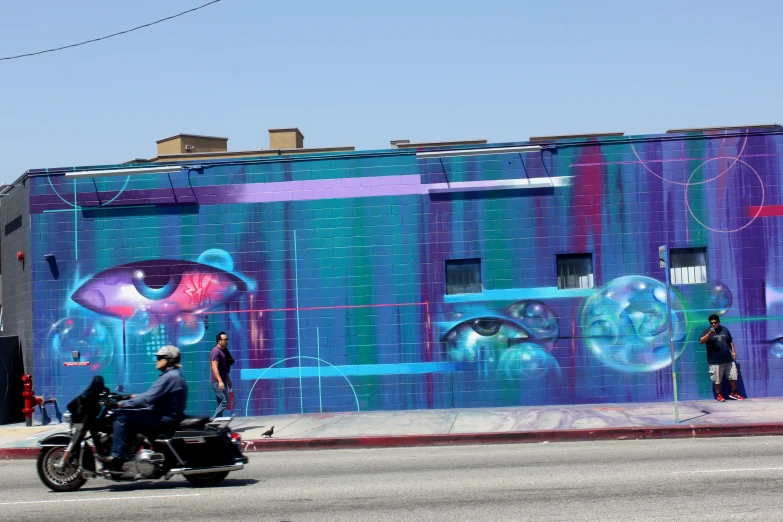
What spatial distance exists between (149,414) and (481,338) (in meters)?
9.68

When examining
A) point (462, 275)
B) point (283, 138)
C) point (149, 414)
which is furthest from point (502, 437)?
point (283, 138)

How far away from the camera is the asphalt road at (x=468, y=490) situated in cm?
894

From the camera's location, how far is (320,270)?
1977 centimetres

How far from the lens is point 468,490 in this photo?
10.2 m

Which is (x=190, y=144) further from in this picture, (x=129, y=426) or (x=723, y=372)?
(x=129, y=426)

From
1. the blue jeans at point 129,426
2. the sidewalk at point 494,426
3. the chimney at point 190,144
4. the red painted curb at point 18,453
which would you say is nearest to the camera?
the blue jeans at point 129,426

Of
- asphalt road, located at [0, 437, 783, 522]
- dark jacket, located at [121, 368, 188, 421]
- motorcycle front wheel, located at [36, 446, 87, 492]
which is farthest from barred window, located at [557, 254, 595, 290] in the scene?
motorcycle front wheel, located at [36, 446, 87, 492]

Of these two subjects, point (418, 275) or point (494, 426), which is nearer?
point (494, 426)

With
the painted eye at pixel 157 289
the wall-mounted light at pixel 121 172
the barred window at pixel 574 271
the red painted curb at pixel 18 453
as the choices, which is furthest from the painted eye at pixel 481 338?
the red painted curb at pixel 18 453

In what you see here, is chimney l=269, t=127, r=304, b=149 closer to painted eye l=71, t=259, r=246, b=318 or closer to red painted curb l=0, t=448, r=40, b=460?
painted eye l=71, t=259, r=246, b=318

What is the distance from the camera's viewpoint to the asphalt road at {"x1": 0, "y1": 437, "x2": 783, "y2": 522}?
8938 mm

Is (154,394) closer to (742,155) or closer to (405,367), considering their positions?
(405,367)

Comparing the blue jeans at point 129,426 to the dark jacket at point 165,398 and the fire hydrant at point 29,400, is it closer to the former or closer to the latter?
the dark jacket at point 165,398

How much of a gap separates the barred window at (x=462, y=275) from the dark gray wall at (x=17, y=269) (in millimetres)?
9096
